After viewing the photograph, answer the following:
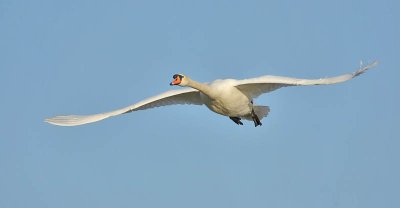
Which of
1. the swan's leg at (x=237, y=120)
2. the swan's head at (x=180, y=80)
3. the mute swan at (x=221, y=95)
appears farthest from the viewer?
the swan's leg at (x=237, y=120)

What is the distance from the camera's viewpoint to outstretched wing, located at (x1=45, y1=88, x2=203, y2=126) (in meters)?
31.7

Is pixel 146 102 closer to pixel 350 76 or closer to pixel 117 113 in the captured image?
pixel 117 113

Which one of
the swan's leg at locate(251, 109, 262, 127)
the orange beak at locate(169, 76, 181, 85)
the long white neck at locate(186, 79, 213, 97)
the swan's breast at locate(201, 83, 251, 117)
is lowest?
the swan's leg at locate(251, 109, 262, 127)

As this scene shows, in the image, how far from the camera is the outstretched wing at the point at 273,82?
3000 centimetres

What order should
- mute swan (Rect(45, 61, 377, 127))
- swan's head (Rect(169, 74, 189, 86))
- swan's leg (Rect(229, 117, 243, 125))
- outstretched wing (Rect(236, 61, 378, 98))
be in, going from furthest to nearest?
1. swan's leg (Rect(229, 117, 243, 125))
2. swan's head (Rect(169, 74, 189, 86))
3. mute swan (Rect(45, 61, 377, 127))
4. outstretched wing (Rect(236, 61, 378, 98))

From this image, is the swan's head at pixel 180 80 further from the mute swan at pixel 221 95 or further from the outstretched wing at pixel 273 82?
the outstretched wing at pixel 273 82

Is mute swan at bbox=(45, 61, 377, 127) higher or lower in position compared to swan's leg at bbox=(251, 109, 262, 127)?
higher

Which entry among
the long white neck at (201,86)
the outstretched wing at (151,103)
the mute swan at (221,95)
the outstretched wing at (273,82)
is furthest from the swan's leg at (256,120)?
the long white neck at (201,86)

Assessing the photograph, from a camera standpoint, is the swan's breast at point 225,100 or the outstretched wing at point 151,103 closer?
the outstretched wing at point 151,103

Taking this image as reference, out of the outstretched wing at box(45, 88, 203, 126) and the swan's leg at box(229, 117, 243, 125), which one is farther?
the swan's leg at box(229, 117, 243, 125)

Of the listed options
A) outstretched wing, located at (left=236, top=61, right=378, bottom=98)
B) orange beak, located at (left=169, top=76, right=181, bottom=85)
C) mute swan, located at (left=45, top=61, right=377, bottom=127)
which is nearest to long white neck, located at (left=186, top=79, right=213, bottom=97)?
mute swan, located at (left=45, top=61, right=377, bottom=127)

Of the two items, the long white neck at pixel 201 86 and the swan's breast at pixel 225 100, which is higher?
the long white neck at pixel 201 86

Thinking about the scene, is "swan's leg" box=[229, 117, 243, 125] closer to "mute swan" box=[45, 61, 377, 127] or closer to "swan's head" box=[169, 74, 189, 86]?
"mute swan" box=[45, 61, 377, 127]

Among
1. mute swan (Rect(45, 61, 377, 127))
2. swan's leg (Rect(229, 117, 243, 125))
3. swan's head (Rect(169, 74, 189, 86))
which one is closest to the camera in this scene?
mute swan (Rect(45, 61, 377, 127))
